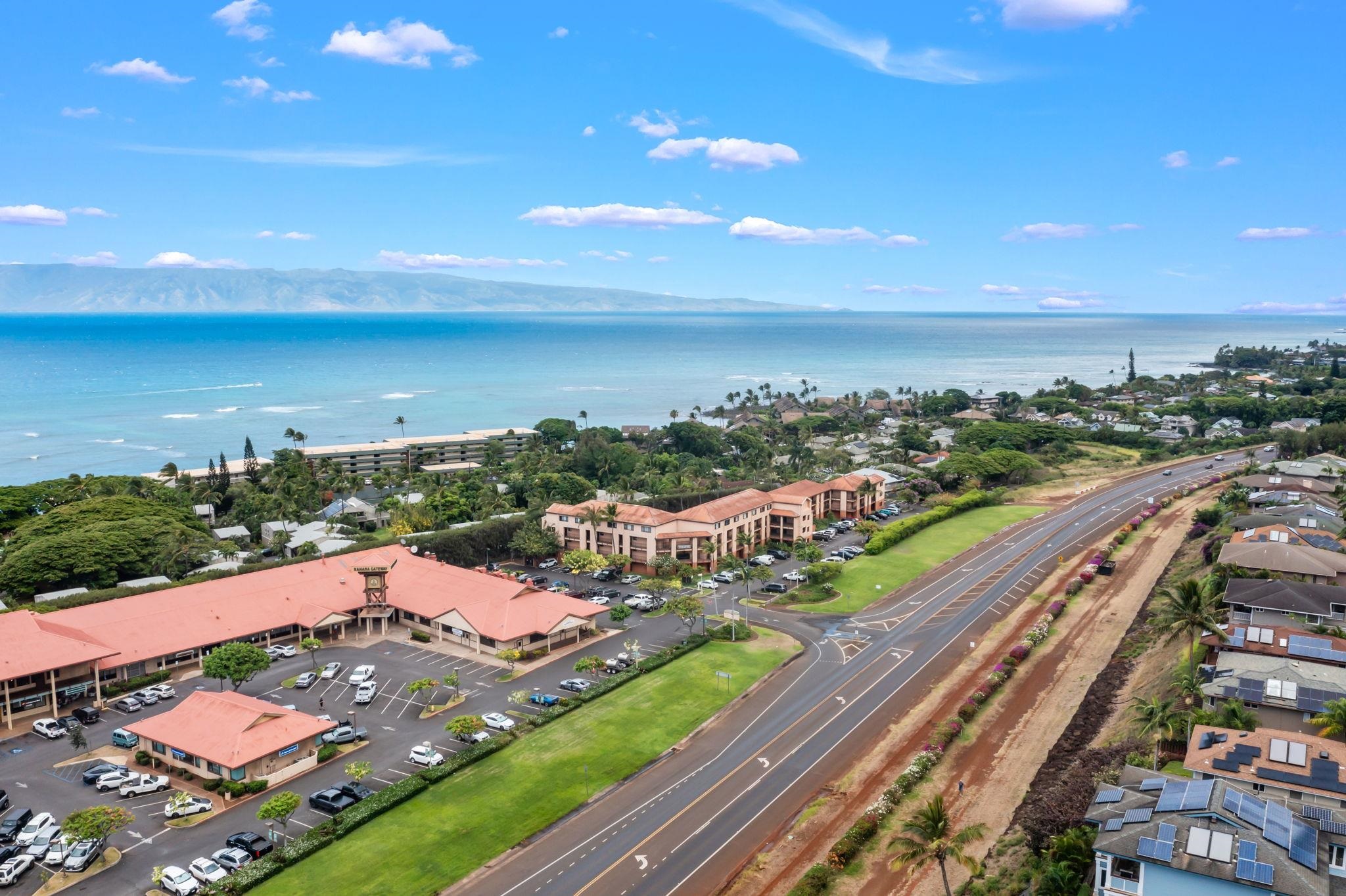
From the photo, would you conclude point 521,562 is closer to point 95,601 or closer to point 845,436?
point 95,601

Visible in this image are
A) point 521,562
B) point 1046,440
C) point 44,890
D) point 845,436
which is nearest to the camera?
point 44,890

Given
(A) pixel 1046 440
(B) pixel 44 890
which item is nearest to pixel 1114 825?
(B) pixel 44 890

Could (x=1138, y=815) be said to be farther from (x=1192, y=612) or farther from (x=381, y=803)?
(x=381, y=803)

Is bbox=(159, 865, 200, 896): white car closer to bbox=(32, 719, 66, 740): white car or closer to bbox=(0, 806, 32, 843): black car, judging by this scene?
bbox=(0, 806, 32, 843): black car

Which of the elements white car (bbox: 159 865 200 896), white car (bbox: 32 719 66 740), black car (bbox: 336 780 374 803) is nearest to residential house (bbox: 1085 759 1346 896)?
black car (bbox: 336 780 374 803)

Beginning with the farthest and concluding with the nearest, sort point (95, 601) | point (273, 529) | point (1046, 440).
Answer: point (1046, 440) < point (273, 529) < point (95, 601)

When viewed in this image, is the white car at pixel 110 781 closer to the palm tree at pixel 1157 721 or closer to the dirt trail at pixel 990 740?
the dirt trail at pixel 990 740

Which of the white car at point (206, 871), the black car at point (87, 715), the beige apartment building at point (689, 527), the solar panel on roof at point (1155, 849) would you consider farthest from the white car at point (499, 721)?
the solar panel on roof at point (1155, 849)
